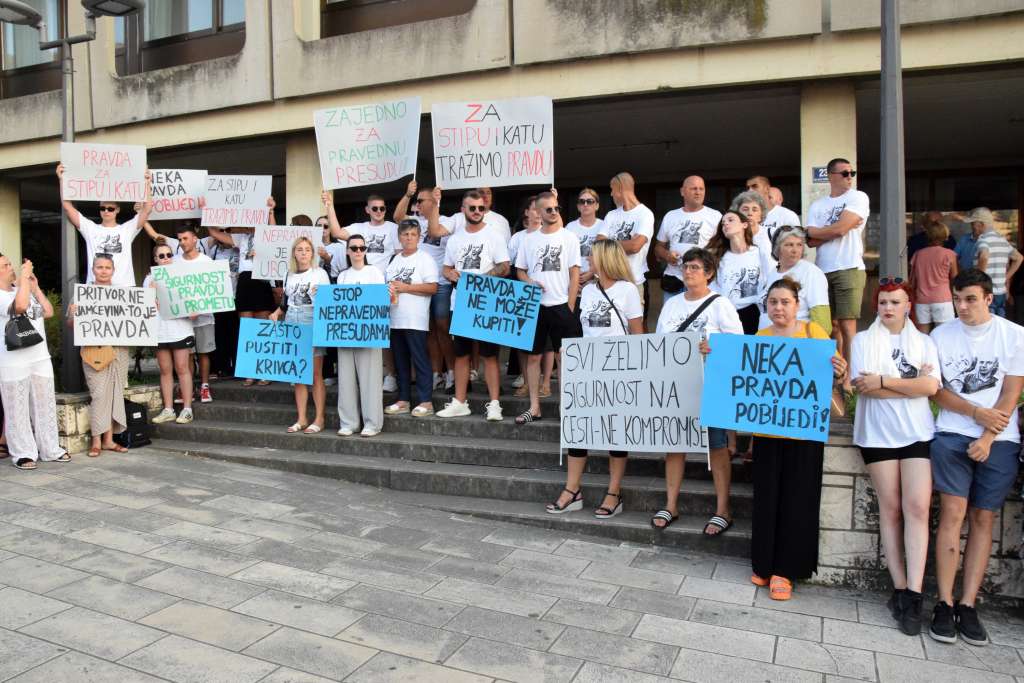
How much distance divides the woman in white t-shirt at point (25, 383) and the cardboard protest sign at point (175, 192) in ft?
8.35

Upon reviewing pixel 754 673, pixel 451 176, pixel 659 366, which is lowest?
pixel 754 673

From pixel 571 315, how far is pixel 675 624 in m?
3.34

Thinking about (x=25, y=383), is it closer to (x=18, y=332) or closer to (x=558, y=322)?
(x=18, y=332)

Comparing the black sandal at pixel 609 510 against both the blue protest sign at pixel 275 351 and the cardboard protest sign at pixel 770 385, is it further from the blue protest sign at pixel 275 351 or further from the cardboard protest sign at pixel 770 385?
the blue protest sign at pixel 275 351

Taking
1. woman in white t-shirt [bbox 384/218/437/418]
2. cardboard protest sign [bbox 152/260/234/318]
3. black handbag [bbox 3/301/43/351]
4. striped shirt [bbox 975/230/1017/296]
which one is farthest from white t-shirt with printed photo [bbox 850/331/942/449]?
black handbag [bbox 3/301/43/351]

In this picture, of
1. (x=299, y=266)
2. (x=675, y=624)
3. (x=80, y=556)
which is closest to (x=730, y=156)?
(x=299, y=266)

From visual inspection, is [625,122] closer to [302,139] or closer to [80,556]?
[302,139]

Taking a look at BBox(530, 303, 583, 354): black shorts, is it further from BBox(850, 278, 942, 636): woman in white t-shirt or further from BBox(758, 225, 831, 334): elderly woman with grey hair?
BBox(850, 278, 942, 636): woman in white t-shirt

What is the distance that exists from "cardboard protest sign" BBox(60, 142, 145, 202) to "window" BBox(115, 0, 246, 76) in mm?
4623

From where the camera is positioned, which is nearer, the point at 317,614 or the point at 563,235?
the point at 317,614

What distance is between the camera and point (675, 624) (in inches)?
182

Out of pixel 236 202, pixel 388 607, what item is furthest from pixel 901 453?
pixel 236 202

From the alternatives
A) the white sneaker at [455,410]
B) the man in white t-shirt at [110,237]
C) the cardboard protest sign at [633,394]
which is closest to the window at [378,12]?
the man in white t-shirt at [110,237]

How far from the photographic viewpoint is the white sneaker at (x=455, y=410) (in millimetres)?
7906
